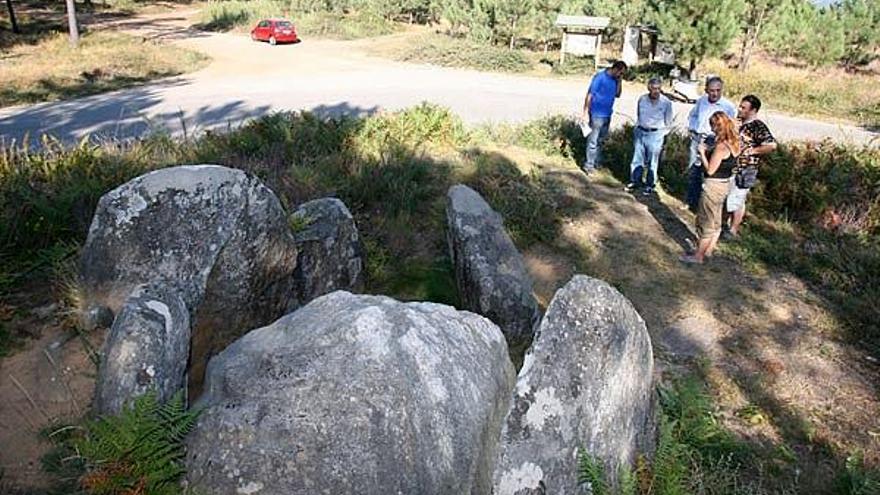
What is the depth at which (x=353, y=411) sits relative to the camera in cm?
294

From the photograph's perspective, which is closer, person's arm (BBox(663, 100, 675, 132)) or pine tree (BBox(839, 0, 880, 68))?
person's arm (BBox(663, 100, 675, 132))

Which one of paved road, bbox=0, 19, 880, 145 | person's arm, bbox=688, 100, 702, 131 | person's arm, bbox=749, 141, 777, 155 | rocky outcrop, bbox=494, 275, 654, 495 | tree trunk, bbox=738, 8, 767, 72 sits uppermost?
tree trunk, bbox=738, 8, 767, 72

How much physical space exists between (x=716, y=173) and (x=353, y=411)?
5252mm

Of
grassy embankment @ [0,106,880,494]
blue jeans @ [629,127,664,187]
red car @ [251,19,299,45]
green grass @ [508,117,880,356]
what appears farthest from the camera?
red car @ [251,19,299,45]

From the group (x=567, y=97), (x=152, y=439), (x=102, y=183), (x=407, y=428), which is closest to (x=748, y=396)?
(x=407, y=428)

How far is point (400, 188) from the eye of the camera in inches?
315

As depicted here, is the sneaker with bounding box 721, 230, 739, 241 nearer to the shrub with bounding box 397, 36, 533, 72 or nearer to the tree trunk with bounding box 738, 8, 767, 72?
the shrub with bounding box 397, 36, 533, 72

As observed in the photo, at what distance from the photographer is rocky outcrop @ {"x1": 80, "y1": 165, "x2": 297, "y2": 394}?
4.40 m

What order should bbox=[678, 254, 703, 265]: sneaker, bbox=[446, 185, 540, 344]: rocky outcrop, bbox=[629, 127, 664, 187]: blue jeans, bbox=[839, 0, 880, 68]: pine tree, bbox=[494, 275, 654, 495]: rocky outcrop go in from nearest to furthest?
bbox=[494, 275, 654, 495]: rocky outcrop < bbox=[446, 185, 540, 344]: rocky outcrop < bbox=[678, 254, 703, 265]: sneaker < bbox=[629, 127, 664, 187]: blue jeans < bbox=[839, 0, 880, 68]: pine tree

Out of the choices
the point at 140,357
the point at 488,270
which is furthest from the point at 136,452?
the point at 488,270

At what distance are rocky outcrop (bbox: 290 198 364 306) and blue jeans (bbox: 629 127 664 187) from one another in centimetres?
491

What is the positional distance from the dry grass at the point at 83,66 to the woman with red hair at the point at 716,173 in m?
15.4

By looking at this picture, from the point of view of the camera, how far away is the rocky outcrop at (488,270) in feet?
18.3

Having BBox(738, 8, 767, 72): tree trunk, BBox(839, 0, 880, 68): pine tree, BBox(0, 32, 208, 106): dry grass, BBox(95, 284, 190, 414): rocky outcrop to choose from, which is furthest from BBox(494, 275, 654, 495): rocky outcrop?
BBox(839, 0, 880, 68): pine tree
